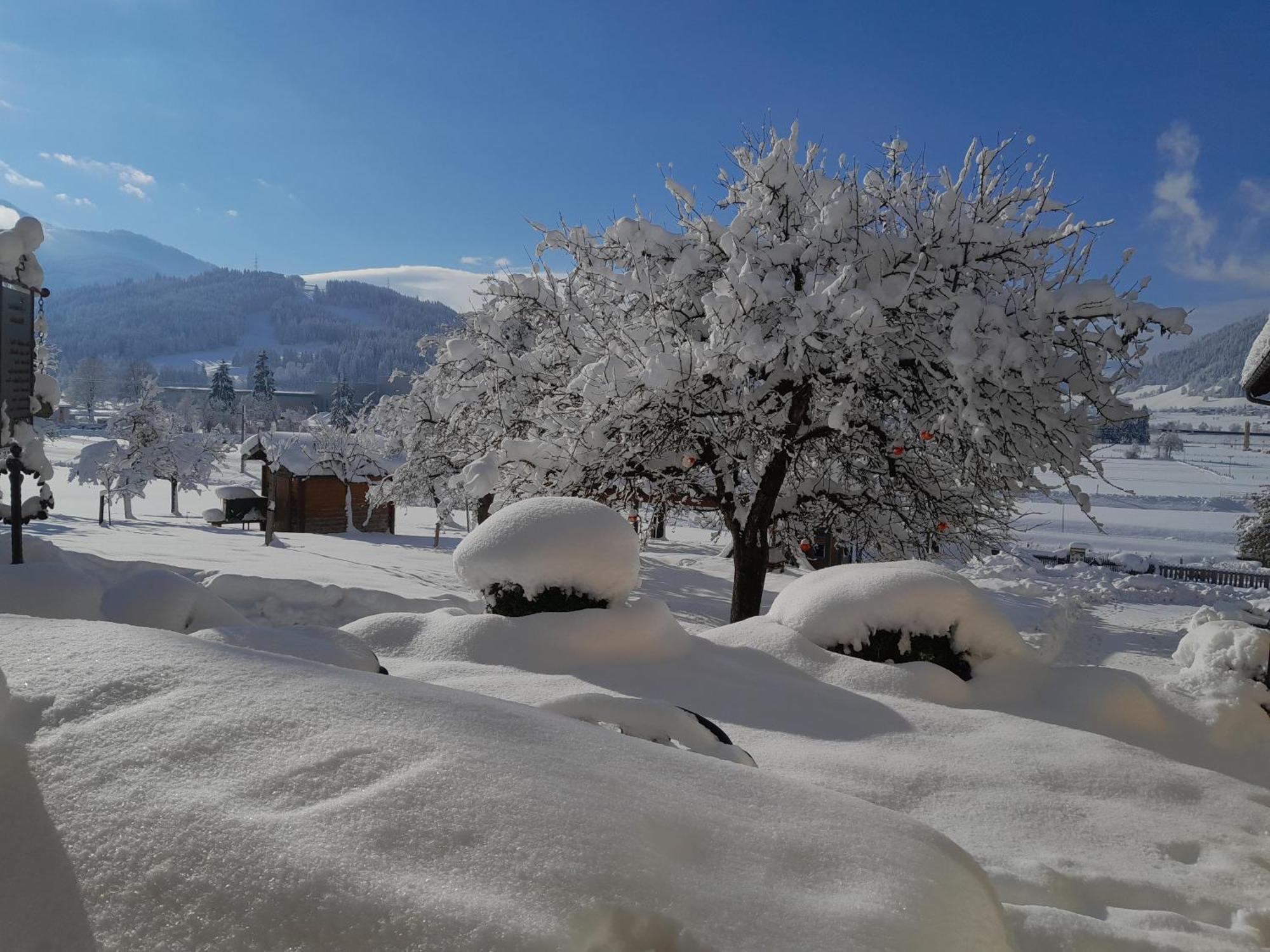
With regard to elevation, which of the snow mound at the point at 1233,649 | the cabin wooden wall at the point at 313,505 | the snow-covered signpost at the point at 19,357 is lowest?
the cabin wooden wall at the point at 313,505

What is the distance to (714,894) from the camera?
2.01 meters

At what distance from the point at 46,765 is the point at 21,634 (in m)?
1.13

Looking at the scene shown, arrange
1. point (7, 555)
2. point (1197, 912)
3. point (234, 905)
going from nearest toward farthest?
point (234, 905) → point (1197, 912) → point (7, 555)

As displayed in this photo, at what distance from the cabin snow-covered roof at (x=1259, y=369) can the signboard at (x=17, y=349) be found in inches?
450

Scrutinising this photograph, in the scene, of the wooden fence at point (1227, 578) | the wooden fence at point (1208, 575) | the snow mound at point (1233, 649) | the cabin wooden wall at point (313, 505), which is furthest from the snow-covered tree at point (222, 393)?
the snow mound at point (1233, 649)

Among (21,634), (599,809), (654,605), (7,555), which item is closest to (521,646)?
(654,605)

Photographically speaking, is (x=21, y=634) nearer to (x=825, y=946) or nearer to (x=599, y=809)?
(x=599, y=809)

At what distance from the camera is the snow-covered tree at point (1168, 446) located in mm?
79562

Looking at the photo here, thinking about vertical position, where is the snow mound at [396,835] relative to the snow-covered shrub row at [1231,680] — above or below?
above

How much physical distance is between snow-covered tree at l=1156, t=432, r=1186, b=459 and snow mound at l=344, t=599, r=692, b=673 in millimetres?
88938

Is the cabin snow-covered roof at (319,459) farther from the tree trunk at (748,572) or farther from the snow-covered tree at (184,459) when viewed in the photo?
the tree trunk at (748,572)

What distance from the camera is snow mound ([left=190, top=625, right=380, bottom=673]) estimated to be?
4.36 metres

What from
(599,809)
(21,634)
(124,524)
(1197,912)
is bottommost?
(124,524)

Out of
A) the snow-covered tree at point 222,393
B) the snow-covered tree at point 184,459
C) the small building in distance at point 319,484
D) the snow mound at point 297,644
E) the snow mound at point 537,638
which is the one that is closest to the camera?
the snow mound at point 297,644
